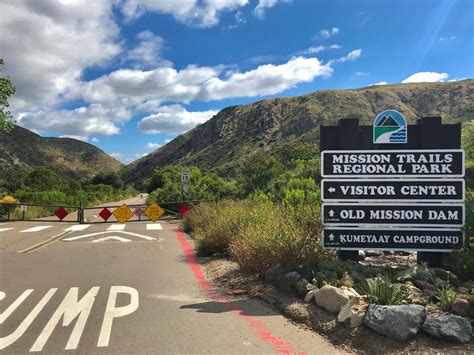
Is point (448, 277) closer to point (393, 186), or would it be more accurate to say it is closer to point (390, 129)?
point (393, 186)

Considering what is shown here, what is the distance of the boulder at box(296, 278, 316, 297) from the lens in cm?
648

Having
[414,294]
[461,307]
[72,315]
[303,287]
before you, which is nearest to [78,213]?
[72,315]

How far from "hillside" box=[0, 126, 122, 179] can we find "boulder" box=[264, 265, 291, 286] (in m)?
75.9

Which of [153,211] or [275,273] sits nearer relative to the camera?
[275,273]

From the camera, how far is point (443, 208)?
7.97 m

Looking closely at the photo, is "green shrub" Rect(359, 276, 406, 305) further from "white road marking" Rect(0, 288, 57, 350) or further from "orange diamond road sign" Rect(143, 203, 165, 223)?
"orange diamond road sign" Rect(143, 203, 165, 223)

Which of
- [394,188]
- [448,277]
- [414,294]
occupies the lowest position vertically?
[414,294]

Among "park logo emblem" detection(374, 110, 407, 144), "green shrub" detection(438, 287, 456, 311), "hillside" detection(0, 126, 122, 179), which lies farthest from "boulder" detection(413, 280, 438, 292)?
"hillside" detection(0, 126, 122, 179)

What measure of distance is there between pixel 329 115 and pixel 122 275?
370ft

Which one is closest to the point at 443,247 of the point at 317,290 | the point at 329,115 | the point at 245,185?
the point at 317,290

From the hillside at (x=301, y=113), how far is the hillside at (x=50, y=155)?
→ 87.8 feet

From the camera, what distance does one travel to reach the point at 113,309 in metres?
6.46

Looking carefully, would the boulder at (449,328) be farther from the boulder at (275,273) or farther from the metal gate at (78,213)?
the metal gate at (78,213)

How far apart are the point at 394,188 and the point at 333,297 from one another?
3094 millimetres
